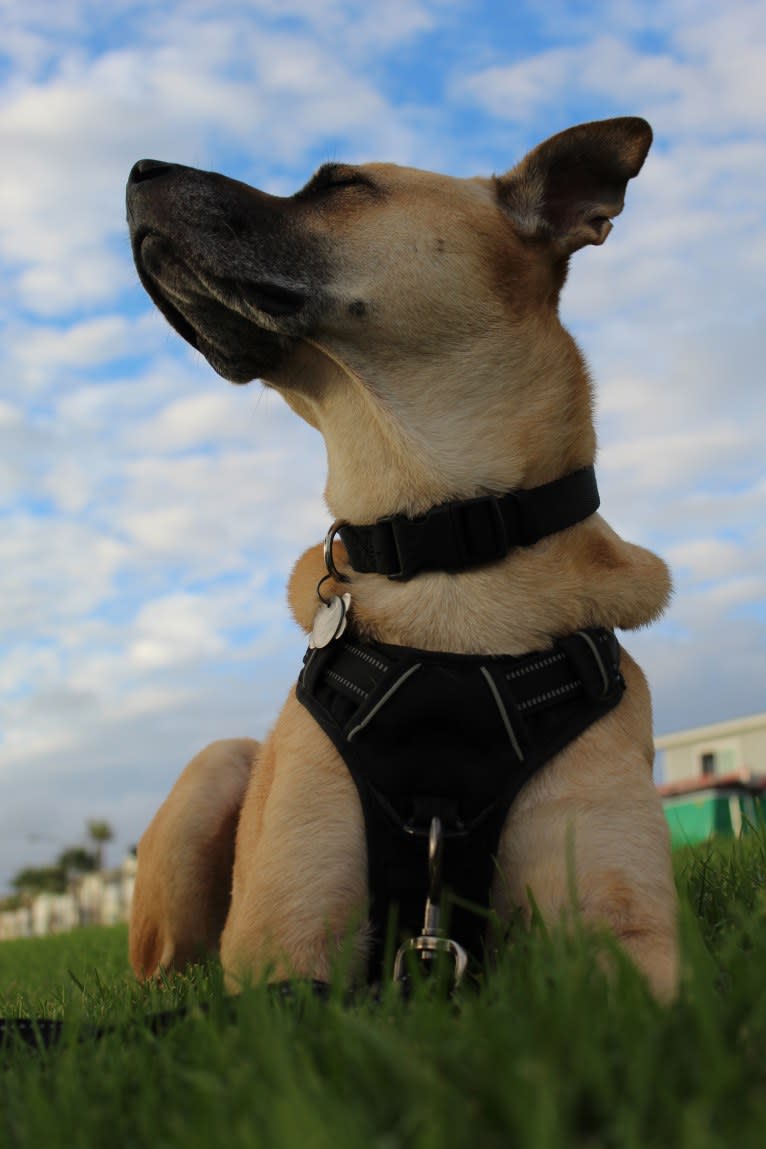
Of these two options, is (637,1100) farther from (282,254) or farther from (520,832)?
(282,254)

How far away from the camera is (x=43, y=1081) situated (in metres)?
1.90

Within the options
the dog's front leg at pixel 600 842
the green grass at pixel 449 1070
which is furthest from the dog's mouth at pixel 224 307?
the green grass at pixel 449 1070

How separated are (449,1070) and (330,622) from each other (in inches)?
77.2

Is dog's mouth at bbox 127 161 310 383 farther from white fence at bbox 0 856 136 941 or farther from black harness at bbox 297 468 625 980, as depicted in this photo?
white fence at bbox 0 856 136 941

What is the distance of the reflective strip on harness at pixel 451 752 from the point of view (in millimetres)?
2973

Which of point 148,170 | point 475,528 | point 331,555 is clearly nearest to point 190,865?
point 331,555

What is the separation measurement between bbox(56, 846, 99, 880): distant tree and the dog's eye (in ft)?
372

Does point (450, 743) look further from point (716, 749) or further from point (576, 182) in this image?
point (716, 749)

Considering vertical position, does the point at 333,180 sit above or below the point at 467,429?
above

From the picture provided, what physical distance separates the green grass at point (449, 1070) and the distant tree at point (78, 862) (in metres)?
115

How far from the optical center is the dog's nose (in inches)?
146

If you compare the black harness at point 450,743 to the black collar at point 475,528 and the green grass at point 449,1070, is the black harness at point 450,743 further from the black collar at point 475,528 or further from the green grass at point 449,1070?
the green grass at point 449,1070

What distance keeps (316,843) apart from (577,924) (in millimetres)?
1210

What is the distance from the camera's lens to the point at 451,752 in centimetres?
301
